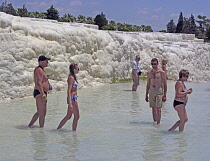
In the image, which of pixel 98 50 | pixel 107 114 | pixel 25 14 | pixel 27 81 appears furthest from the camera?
pixel 25 14

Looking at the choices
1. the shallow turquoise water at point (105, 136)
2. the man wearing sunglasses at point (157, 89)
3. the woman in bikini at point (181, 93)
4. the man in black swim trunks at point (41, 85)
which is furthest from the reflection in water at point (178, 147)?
the man in black swim trunks at point (41, 85)

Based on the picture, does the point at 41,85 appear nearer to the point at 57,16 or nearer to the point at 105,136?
the point at 105,136

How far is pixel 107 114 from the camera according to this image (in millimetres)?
9008

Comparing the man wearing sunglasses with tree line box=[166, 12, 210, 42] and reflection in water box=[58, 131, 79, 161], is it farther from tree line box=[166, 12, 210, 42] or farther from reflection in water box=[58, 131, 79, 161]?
tree line box=[166, 12, 210, 42]

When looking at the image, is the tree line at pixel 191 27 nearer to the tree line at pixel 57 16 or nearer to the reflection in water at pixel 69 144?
the tree line at pixel 57 16

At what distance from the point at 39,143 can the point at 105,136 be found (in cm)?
125

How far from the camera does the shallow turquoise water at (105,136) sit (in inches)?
210

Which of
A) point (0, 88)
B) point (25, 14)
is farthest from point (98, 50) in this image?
point (25, 14)

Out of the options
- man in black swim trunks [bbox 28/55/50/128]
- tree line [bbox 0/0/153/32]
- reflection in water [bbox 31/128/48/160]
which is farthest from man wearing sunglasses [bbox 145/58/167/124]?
tree line [bbox 0/0/153/32]

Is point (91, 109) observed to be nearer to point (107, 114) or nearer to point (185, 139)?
point (107, 114)

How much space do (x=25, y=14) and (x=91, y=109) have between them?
133ft

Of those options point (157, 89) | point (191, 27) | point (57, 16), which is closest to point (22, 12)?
point (57, 16)

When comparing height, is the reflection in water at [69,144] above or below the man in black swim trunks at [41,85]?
below

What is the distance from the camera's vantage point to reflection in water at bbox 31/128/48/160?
205 inches
